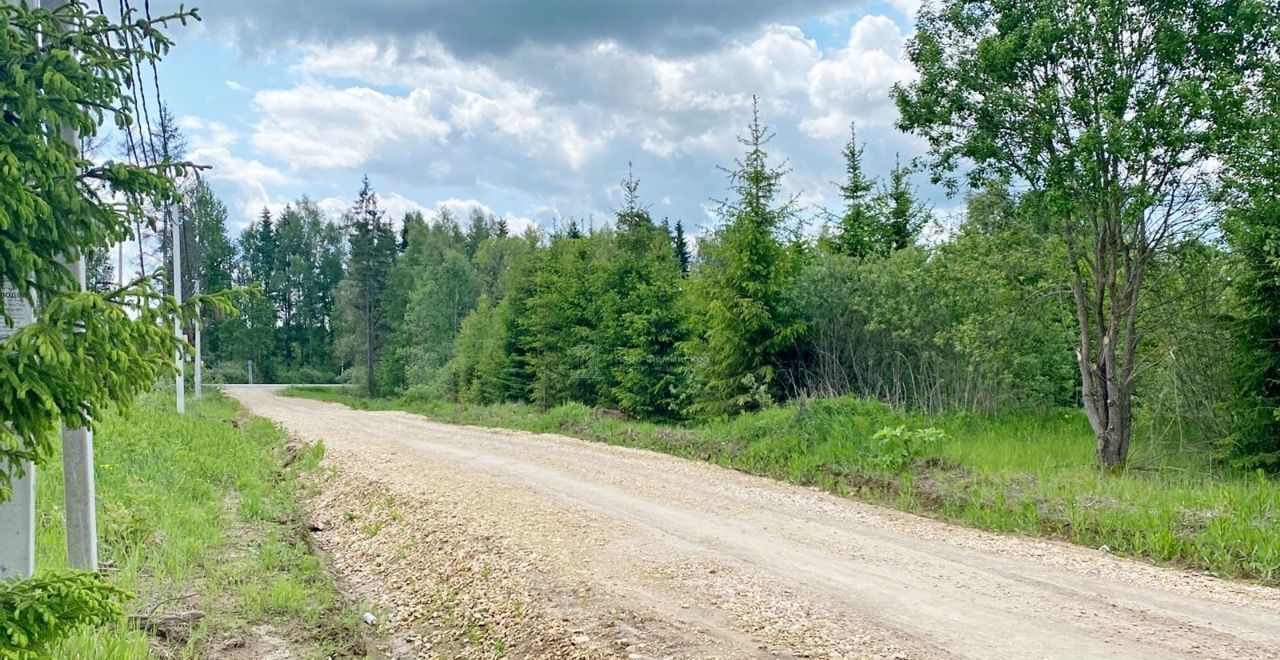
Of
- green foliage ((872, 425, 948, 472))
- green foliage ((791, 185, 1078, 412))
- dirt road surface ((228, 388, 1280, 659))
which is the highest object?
green foliage ((791, 185, 1078, 412))

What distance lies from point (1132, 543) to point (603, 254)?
17.6 meters

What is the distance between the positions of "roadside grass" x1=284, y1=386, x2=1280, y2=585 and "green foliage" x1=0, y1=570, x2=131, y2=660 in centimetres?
773

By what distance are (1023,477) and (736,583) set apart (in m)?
5.13

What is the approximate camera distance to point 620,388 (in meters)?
20.8

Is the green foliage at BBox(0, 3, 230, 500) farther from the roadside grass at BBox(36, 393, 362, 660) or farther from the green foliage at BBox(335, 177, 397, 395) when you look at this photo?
the green foliage at BBox(335, 177, 397, 395)

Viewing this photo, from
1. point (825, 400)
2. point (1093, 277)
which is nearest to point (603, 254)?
point (825, 400)

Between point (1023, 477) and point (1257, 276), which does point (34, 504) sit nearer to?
point (1023, 477)

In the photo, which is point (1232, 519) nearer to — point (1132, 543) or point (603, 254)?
point (1132, 543)

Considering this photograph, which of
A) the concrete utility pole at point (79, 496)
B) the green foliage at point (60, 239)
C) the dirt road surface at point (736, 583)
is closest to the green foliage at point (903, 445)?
the dirt road surface at point (736, 583)

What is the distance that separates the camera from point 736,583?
5.96 meters

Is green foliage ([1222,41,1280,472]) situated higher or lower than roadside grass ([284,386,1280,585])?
higher

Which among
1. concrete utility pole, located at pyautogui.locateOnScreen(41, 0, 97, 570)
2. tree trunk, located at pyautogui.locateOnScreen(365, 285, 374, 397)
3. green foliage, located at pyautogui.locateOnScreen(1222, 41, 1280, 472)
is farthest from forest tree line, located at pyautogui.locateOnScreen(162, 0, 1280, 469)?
tree trunk, located at pyautogui.locateOnScreen(365, 285, 374, 397)

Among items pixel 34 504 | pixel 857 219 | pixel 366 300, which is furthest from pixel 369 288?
pixel 34 504

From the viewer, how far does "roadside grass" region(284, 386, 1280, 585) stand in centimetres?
701
